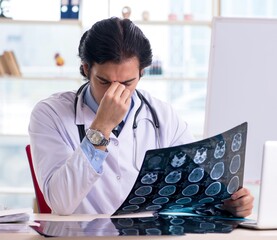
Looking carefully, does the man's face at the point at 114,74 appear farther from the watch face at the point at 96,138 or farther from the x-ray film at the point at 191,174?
the x-ray film at the point at 191,174

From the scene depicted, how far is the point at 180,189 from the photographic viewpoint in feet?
5.91

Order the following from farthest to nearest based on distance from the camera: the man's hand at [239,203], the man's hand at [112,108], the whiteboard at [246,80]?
the whiteboard at [246,80] < the man's hand at [112,108] < the man's hand at [239,203]

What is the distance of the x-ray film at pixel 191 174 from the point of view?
1.70 m

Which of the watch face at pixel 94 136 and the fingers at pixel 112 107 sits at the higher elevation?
the fingers at pixel 112 107

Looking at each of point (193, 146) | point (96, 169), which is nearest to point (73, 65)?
point (96, 169)

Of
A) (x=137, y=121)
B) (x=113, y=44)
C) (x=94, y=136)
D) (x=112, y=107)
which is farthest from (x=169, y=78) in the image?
(x=94, y=136)

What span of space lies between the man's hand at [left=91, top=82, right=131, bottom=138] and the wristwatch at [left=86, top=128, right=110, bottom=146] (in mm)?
23

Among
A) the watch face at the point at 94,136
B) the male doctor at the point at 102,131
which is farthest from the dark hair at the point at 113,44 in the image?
the watch face at the point at 94,136

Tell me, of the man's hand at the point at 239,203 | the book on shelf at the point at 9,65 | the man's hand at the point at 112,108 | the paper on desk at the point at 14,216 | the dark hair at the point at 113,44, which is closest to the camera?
the paper on desk at the point at 14,216

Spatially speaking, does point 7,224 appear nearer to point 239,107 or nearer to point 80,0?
point 239,107

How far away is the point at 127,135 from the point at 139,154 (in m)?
0.08

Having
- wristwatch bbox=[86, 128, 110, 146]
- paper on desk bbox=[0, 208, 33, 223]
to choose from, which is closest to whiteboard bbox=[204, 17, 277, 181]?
wristwatch bbox=[86, 128, 110, 146]

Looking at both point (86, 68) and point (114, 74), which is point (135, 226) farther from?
point (86, 68)

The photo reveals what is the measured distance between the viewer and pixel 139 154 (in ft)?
7.59
